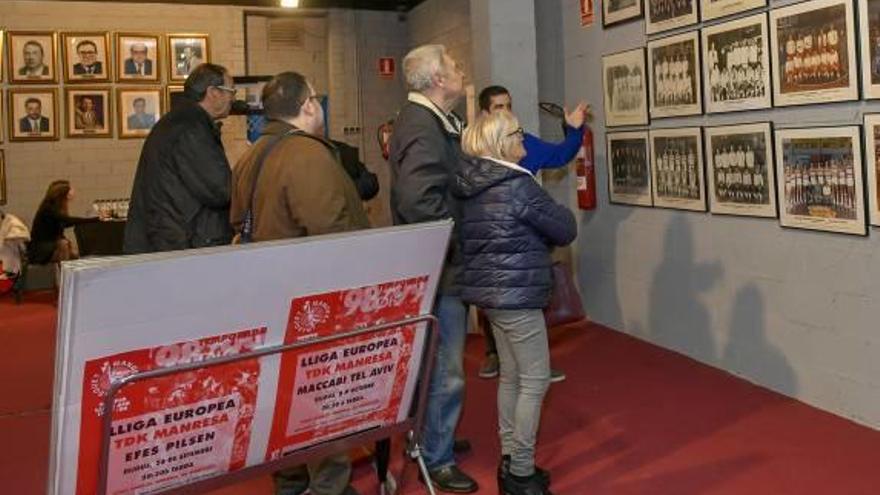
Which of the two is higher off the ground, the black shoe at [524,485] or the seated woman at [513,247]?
the seated woman at [513,247]

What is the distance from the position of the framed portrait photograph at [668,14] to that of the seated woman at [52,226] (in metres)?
6.06

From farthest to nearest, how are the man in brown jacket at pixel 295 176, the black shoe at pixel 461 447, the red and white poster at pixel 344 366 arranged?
the black shoe at pixel 461 447, the man in brown jacket at pixel 295 176, the red and white poster at pixel 344 366

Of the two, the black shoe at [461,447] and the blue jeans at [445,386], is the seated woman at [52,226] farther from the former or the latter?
the blue jeans at [445,386]

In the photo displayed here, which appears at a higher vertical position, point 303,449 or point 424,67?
point 424,67

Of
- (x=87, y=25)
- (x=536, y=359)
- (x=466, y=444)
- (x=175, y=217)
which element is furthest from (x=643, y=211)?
(x=87, y=25)

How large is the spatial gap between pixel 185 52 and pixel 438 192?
7.70m

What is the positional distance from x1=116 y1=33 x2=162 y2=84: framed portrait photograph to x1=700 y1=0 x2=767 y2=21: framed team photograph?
7095 mm

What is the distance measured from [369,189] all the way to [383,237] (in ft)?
7.04

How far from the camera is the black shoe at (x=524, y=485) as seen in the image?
2959 millimetres

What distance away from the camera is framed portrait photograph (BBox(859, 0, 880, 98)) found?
11.1 ft

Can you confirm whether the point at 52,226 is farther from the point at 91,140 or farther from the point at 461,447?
the point at 461,447

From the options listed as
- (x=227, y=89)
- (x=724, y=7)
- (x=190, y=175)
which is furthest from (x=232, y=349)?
(x=724, y=7)

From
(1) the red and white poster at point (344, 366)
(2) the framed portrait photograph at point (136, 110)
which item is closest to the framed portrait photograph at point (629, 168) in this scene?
(1) the red and white poster at point (344, 366)

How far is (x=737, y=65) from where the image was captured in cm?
421
